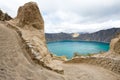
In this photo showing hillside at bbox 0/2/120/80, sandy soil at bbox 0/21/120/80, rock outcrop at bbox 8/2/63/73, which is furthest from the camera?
rock outcrop at bbox 8/2/63/73

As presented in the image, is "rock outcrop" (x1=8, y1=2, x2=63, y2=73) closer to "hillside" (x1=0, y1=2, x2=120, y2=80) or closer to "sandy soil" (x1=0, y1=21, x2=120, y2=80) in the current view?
"hillside" (x1=0, y1=2, x2=120, y2=80)

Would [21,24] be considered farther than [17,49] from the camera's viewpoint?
Yes

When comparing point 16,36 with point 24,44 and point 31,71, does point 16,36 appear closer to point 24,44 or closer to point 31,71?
point 24,44

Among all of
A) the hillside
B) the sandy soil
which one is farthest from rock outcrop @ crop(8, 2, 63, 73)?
the sandy soil

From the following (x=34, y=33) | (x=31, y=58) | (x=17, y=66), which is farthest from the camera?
(x=34, y=33)

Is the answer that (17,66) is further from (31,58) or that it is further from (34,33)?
(34,33)

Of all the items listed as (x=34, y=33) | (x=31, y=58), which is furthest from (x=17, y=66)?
(x=34, y=33)

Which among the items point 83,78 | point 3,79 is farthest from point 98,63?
point 3,79

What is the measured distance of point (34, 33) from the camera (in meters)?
13.3

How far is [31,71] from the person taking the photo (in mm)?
9461

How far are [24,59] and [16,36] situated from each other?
239 cm

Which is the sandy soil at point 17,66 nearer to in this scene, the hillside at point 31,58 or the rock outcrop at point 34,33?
the hillside at point 31,58

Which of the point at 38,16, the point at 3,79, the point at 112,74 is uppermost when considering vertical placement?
the point at 38,16

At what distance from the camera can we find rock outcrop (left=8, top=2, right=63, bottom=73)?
11117 mm
